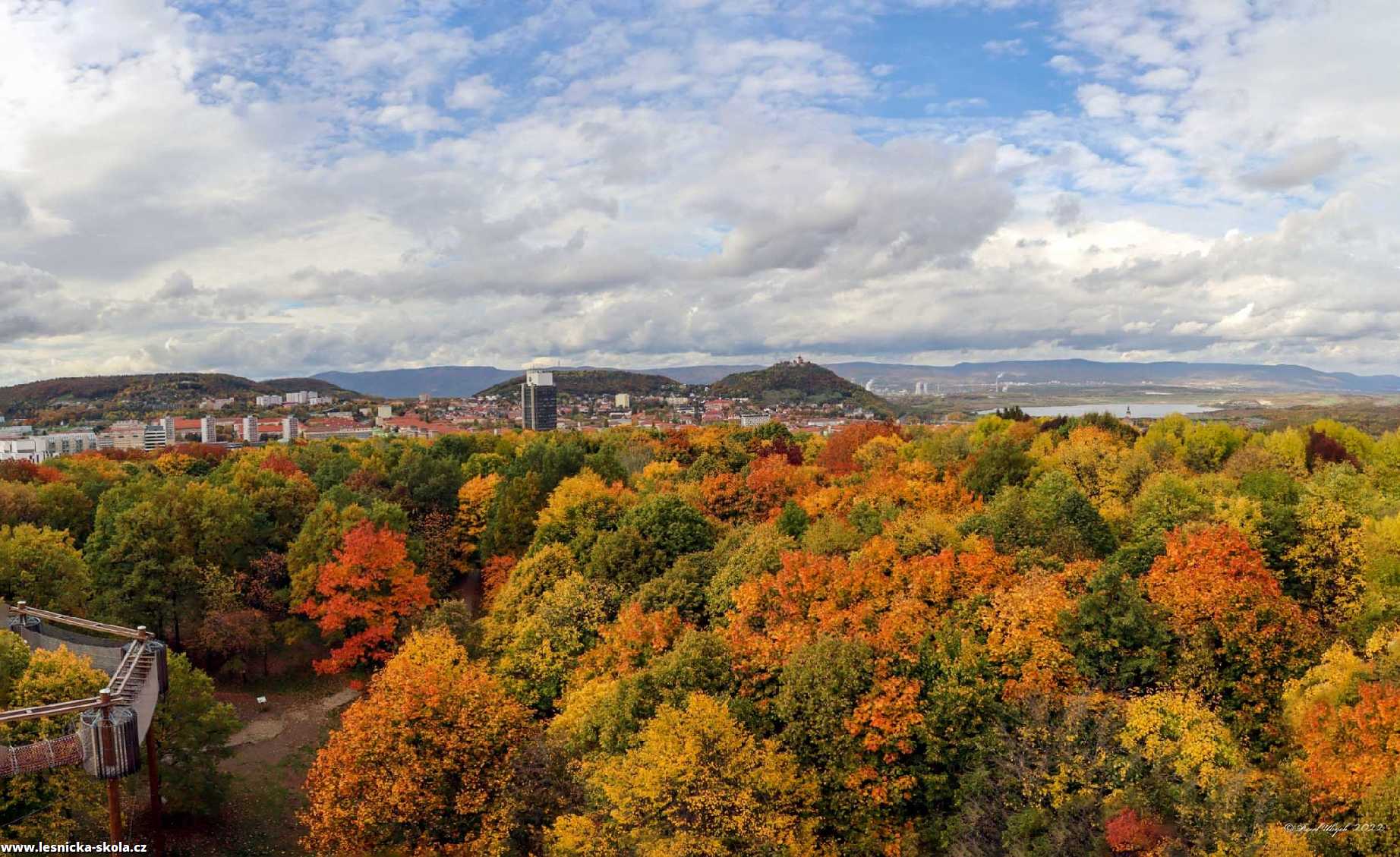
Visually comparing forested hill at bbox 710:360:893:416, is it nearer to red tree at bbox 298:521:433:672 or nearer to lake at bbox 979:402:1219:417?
lake at bbox 979:402:1219:417

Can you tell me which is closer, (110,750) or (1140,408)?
(110,750)

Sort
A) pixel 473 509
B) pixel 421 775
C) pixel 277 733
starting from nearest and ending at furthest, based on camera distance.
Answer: pixel 421 775
pixel 277 733
pixel 473 509

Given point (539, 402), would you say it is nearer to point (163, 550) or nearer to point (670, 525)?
point (163, 550)

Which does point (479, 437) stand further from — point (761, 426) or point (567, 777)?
point (567, 777)

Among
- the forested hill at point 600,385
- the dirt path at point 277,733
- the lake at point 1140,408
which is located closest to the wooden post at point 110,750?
the dirt path at point 277,733

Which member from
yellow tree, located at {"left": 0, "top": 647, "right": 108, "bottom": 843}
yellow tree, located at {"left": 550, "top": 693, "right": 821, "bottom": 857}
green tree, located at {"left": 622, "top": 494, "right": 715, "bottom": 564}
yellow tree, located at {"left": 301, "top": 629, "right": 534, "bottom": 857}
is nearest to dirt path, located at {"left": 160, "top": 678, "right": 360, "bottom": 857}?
yellow tree, located at {"left": 301, "top": 629, "right": 534, "bottom": 857}

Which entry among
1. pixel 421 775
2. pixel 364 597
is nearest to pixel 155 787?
pixel 421 775

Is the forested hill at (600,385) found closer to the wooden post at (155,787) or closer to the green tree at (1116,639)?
the wooden post at (155,787)
